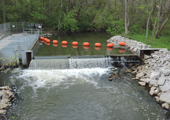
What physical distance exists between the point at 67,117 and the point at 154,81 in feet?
20.4

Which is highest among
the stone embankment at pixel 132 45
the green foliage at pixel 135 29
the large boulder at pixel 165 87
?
the green foliage at pixel 135 29

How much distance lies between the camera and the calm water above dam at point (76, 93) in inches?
334

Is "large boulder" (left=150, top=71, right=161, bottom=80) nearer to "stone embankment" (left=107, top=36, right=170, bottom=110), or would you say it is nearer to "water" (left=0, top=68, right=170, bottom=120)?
"stone embankment" (left=107, top=36, right=170, bottom=110)

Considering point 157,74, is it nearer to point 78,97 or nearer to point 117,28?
point 78,97

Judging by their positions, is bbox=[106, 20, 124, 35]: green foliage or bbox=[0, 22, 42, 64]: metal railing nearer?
bbox=[0, 22, 42, 64]: metal railing

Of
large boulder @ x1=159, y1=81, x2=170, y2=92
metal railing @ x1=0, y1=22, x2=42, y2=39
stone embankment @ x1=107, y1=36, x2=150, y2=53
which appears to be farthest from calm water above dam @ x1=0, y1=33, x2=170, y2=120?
metal railing @ x1=0, y1=22, x2=42, y2=39

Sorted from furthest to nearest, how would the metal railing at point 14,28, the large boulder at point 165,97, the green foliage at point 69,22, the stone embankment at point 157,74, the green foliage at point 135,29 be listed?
the green foliage at point 69,22 → the green foliage at point 135,29 → the metal railing at point 14,28 → the stone embankment at point 157,74 → the large boulder at point 165,97

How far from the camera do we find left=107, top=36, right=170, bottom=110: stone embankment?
983 cm

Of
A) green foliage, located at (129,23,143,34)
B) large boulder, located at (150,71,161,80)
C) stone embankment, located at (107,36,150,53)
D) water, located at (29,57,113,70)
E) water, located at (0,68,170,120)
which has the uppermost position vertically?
green foliage, located at (129,23,143,34)

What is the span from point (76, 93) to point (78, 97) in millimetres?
480

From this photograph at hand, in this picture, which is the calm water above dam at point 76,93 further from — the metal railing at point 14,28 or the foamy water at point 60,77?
the metal railing at point 14,28

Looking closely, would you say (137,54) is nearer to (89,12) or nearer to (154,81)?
(154,81)

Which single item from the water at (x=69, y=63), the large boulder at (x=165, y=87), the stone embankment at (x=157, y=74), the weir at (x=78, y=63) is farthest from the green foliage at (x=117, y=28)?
the large boulder at (x=165, y=87)

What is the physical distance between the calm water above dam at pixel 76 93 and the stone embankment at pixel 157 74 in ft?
1.54
